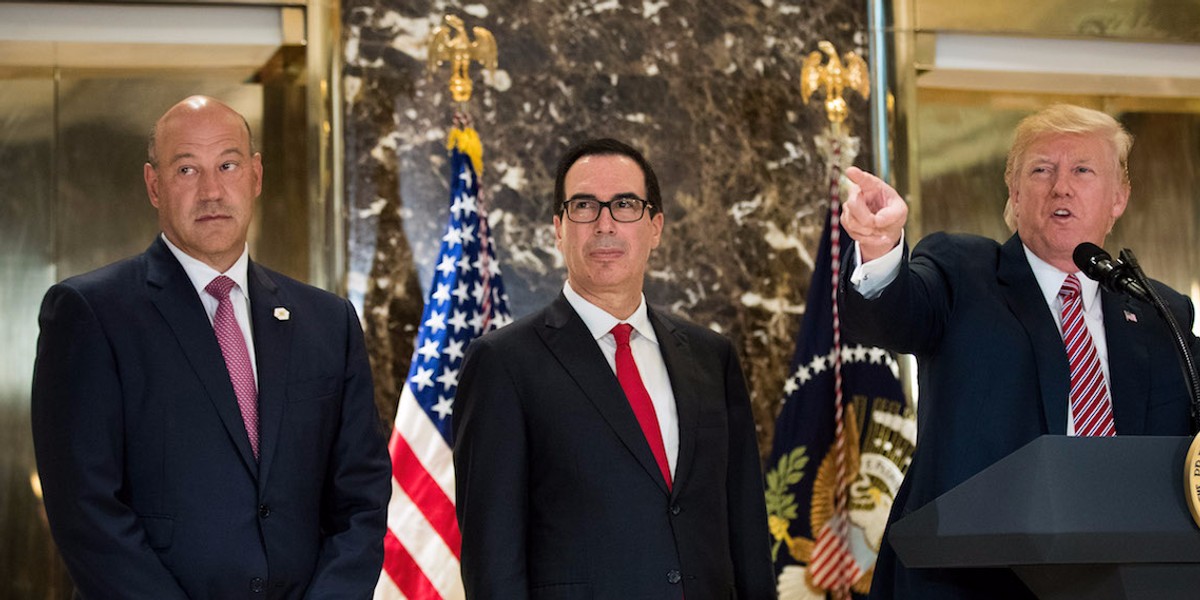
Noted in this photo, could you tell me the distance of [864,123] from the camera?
5477 mm

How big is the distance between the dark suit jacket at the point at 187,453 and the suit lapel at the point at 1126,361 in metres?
1.53

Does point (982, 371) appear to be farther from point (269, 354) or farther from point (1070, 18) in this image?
point (1070, 18)

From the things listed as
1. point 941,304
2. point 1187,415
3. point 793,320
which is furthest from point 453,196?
point 1187,415

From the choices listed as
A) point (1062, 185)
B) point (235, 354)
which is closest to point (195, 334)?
point (235, 354)

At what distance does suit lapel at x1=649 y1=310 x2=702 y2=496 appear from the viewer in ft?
10.1

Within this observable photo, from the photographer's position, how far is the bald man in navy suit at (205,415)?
266cm

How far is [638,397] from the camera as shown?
315 centimetres

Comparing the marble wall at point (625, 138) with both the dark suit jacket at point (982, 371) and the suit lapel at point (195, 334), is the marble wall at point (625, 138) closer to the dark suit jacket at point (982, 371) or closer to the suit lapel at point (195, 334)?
the suit lapel at point (195, 334)

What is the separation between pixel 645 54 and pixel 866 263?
2801 millimetres

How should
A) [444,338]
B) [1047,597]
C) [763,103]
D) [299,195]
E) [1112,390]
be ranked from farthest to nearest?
[763,103]
[299,195]
[444,338]
[1112,390]
[1047,597]

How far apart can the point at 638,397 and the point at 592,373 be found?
0.12 meters

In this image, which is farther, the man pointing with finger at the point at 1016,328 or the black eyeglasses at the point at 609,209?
the black eyeglasses at the point at 609,209

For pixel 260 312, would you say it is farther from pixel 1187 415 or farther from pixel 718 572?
pixel 1187 415

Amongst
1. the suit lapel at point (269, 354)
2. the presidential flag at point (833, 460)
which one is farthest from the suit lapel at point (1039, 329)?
the presidential flag at point (833, 460)
